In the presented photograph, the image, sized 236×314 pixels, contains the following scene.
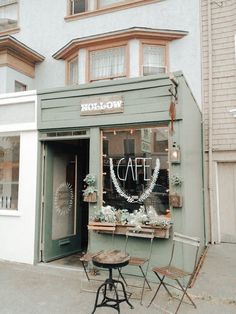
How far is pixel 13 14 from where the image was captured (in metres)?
11.8

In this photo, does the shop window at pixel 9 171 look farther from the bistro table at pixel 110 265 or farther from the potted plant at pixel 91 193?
the bistro table at pixel 110 265

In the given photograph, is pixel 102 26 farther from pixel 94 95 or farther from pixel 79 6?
pixel 94 95

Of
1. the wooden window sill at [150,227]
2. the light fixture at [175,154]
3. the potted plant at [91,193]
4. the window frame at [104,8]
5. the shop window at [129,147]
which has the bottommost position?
the wooden window sill at [150,227]

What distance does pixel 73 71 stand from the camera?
10.8 m

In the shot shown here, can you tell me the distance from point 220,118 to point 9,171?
585 centimetres

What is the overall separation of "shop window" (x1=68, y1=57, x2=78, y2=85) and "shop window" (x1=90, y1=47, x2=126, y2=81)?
2.76 ft

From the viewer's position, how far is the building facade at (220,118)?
29.0 ft

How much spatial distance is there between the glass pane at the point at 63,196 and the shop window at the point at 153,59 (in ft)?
12.3

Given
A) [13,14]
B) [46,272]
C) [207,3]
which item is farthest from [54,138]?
[13,14]

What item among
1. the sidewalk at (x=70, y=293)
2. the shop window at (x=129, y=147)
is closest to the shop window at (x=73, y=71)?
the shop window at (x=129, y=147)

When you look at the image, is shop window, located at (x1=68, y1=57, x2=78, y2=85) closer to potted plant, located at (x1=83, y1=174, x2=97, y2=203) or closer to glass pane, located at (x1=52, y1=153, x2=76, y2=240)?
glass pane, located at (x1=52, y1=153, x2=76, y2=240)

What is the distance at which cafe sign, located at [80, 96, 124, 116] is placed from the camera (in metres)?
6.22

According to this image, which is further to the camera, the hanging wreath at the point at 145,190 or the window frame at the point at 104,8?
the window frame at the point at 104,8

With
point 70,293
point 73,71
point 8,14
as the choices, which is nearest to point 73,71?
point 73,71
